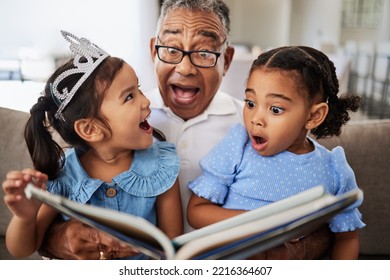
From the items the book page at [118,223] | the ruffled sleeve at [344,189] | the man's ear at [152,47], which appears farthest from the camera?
the man's ear at [152,47]

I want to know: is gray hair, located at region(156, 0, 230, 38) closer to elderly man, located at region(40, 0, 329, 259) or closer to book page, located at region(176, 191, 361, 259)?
elderly man, located at region(40, 0, 329, 259)

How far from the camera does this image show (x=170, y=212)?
926 mm

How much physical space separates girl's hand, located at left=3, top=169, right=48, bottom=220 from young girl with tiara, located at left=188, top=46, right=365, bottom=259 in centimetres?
32

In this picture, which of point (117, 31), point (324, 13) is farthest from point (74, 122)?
point (324, 13)

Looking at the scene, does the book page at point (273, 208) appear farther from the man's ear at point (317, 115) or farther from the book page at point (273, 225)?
the man's ear at point (317, 115)

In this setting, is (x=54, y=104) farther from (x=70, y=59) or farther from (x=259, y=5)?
(x=259, y=5)

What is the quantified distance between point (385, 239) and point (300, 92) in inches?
20.5

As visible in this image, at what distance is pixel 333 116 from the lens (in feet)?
3.05

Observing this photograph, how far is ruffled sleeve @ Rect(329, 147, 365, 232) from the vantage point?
35.4 inches

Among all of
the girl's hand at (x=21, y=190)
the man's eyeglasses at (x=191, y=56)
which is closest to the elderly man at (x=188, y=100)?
the man's eyeglasses at (x=191, y=56)

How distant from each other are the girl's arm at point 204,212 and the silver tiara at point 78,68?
0.33 metres

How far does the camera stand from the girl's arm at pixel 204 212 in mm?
892

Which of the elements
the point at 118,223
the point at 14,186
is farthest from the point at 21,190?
the point at 118,223

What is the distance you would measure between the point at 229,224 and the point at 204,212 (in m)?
0.19
